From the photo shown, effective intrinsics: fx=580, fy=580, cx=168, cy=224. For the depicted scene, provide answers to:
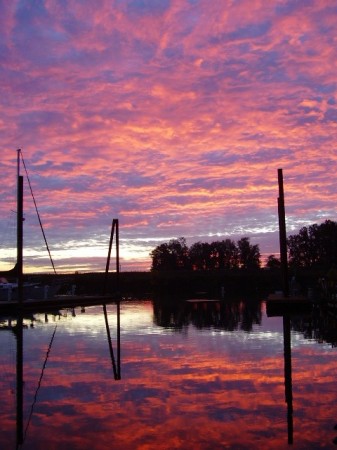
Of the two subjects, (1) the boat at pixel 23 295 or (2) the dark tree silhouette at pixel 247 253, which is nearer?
(1) the boat at pixel 23 295

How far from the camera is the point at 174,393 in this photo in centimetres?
1230

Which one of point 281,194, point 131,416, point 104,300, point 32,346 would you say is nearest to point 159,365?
point 131,416

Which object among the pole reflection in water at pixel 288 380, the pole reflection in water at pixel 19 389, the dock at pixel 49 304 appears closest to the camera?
the pole reflection in water at pixel 19 389

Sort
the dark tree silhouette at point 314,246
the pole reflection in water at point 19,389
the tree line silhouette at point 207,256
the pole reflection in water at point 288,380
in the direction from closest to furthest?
1. the pole reflection in water at point 19,389
2. the pole reflection in water at point 288,380
3. the dark tree silhouette at point 314,246
4. the tree line silhouette at point 207,256

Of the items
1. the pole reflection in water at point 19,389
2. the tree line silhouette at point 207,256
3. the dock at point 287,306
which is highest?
the tree line silhouette at point 207,256

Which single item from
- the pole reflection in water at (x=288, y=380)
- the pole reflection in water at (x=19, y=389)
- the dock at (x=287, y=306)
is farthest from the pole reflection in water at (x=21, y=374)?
the dock at (x=287, y=306)

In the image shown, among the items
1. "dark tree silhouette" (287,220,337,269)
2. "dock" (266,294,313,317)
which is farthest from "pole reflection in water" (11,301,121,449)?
"dark tree silhouette" (287,220,337,269)

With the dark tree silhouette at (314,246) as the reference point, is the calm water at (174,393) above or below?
below

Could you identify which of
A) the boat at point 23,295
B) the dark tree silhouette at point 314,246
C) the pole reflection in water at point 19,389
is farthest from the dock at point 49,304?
the dark tree silhouette at point 314,246

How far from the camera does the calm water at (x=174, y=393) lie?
9.12m

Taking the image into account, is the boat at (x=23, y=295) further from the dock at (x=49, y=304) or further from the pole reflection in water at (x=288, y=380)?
the pole reflection in water at (x=288, y=380)

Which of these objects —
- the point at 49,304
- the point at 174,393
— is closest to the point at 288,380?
the point at 174,393

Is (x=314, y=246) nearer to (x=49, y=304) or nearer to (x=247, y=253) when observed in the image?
(x=247, y=253)

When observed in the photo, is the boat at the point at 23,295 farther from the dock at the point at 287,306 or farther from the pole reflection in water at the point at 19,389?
the dock at the point at 287,306
